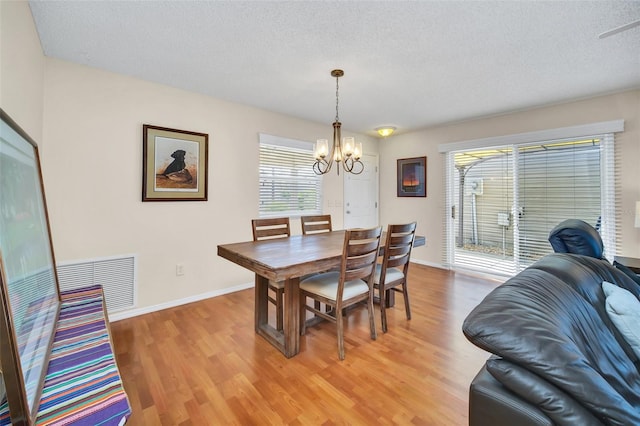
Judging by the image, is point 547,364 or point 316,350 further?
point 316,350

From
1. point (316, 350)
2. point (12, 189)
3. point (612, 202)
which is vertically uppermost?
point (12, 189)

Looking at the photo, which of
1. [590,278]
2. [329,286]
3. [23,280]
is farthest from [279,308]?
[590,278]

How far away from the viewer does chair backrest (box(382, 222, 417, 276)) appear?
7.68 feet

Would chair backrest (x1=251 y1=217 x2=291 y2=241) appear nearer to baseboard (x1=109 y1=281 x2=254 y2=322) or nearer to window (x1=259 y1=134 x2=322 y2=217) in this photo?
window (x1=259 y1=134 x2=322 y2=217)

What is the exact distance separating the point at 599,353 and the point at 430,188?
388 cm

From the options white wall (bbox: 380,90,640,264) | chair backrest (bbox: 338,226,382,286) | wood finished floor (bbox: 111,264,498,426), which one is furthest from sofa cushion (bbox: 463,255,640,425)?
white wall (bbox: 380,90,640,264)

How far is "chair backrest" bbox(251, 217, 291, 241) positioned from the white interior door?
6.76 feet

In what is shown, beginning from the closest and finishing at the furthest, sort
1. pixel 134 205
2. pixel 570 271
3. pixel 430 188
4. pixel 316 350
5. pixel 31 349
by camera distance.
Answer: pixel 31 349 → pixel 570 271 → pixel 316 350 → pixel 134 205 → pixel 430 188

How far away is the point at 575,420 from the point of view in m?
0.70

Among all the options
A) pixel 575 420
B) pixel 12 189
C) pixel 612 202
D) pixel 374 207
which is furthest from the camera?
pixel 374 207

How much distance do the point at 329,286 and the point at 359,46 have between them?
191cm

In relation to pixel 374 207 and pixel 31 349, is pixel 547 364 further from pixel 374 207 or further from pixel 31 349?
pixel 374 207

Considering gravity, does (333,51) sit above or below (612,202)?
above

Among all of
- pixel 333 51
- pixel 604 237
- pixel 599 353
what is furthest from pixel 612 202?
pixel 333 51
